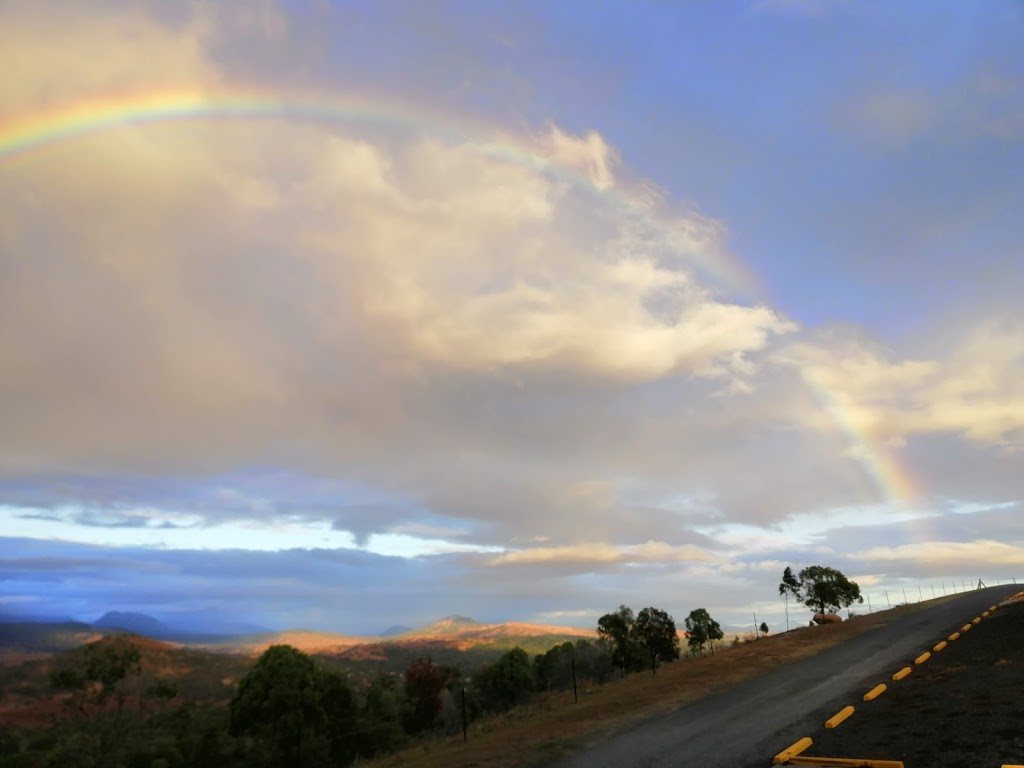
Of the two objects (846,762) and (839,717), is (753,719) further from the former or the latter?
(846,762)

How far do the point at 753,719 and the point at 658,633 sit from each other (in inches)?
2221

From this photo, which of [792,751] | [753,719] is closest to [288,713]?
[753,719]

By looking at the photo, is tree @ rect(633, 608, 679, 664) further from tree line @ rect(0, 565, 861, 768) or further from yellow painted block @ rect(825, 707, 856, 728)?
yellow painted block @ rect(825, 707, 856, 728)

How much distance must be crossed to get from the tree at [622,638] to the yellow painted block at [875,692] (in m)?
49.6

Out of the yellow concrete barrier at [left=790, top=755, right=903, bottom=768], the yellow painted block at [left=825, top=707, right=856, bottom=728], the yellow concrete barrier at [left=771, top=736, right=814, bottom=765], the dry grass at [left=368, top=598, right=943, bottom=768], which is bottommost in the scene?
the dry grass at [left=368, top=598, right=943, bottom=768]

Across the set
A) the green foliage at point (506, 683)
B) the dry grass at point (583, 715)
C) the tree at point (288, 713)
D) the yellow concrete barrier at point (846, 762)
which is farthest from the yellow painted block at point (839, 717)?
the green foliage at point (506, 683)

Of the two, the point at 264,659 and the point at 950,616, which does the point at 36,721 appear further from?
the point at 950,616

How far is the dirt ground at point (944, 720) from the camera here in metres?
11.4

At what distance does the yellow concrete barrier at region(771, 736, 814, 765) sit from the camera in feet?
39.7

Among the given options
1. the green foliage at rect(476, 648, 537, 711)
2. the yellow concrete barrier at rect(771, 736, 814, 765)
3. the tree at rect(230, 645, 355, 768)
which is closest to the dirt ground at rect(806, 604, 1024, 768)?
the yellow concrete barrier at rect(771, 736, 814, 765)

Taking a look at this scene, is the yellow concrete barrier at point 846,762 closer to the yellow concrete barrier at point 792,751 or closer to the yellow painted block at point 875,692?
the yellow concrete barrier at point 792,751

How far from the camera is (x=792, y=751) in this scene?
493 inches

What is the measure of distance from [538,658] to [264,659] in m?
39.5

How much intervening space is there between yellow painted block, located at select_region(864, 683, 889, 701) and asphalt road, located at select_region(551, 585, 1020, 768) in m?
0.34
